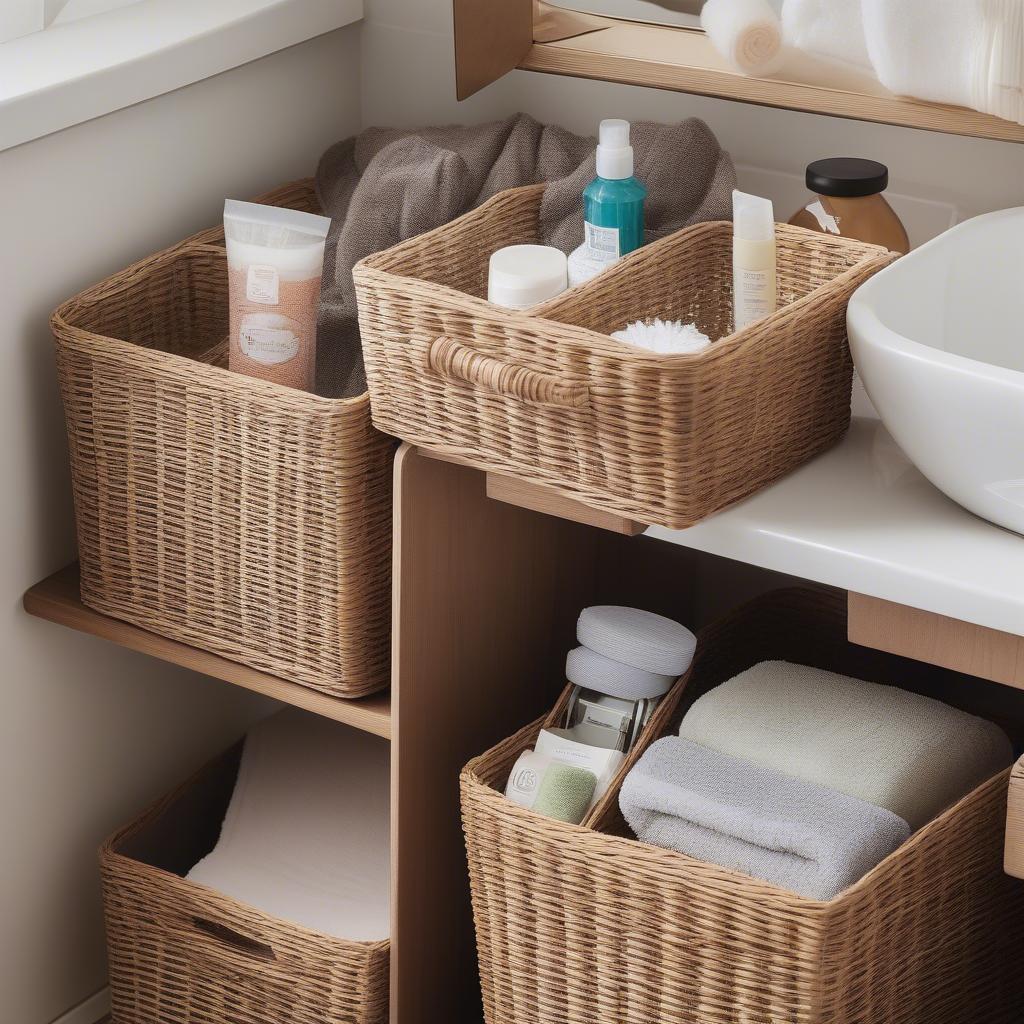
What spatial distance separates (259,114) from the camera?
1658 millimetres

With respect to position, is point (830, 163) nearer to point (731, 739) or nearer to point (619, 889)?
point (731, 739)

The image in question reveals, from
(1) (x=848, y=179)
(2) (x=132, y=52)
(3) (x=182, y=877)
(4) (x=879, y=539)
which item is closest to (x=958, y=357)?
(4) (x=879, y=539)

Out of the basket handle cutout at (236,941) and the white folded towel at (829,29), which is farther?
the basket handle cutout at (236,941)

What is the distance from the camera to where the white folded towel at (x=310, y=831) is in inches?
60.1

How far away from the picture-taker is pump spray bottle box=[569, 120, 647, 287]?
132 centimetres

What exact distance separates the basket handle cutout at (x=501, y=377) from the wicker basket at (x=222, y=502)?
15cm

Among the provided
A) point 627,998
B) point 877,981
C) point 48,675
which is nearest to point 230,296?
point 48,675

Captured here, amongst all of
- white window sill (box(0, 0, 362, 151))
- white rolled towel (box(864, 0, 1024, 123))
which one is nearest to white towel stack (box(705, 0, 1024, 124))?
white rolled towel (box(864, 0, 1024, 123))

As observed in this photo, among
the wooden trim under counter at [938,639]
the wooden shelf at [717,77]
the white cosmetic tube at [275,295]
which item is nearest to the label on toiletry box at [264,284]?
the white cosmetic tube at [275,295]

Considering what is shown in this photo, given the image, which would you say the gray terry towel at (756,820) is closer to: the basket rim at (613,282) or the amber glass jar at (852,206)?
the basket rim at (613,282)

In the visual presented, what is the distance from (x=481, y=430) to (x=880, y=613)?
0.33 m

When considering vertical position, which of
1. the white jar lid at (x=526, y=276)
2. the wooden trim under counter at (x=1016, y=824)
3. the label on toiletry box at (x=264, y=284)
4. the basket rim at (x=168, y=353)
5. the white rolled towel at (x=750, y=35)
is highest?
the white rolled towel at (x=750, y=35)

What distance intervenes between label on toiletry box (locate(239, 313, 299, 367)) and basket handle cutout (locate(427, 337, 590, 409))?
244 mm

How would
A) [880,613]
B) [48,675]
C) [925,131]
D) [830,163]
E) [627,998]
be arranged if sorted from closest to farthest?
[880,613] < [627,998] < [830,163] < [925,131] < [48,675]
